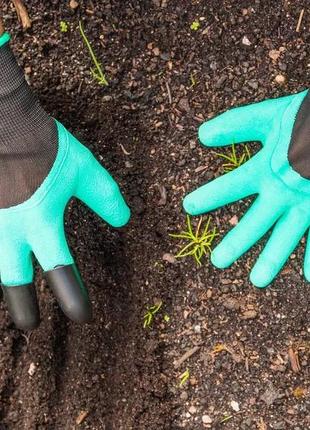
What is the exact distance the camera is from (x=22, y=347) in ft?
6.96

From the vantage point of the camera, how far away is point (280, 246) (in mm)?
1971

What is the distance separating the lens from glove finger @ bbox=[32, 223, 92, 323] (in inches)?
73.4

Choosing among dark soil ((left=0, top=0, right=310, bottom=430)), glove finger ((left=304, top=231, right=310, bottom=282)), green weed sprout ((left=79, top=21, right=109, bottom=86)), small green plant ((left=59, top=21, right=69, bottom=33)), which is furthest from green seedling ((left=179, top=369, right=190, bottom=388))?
small green plant ((left=59, top=21, right=69, bottom=33))

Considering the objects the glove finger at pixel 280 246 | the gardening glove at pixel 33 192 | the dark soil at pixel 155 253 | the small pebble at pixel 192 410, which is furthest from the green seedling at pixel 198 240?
the small pebble at pixel 192 410

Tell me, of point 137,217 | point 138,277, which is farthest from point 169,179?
point 138,277

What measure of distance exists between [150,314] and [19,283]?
379 mm

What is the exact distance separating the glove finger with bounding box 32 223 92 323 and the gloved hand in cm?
→ 36

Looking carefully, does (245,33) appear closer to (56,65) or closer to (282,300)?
(56,65)

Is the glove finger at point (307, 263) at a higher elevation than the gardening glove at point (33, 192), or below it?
below

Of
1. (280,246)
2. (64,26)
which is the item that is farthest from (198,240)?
(64,26)

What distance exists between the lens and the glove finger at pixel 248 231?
197 centimetres

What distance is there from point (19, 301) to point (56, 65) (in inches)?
25.8

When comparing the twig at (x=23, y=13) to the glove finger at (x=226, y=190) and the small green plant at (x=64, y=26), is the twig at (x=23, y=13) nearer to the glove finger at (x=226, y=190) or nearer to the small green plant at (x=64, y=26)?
the small green plant at (x=64, y=26)

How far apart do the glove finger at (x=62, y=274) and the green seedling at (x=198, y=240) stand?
32 centimetres
